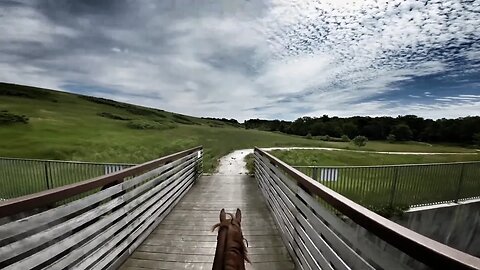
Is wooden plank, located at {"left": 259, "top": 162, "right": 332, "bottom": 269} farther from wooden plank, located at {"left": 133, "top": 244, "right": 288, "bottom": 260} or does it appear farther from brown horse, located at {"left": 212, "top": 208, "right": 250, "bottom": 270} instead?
brown horse, located at {"left": 212, "top": 208, "right": 250, "bottom": 270}

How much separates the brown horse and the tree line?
6443cm

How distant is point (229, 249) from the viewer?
1622 mm

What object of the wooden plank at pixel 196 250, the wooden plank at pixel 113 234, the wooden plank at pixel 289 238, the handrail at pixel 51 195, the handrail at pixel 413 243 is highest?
A: the handrail at pixel 413 243

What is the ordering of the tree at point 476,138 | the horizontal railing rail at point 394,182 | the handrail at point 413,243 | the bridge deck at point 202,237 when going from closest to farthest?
1. the handrail at point 413,243
2. the bridge deck at point 202,237
3. the horizontal railing rail at point 394,182
4. the tree at point 476,138

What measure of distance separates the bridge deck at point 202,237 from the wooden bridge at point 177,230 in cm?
1

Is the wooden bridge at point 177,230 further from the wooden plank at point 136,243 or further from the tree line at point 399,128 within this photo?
the tree line at point 399,128

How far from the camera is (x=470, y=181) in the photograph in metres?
9.59

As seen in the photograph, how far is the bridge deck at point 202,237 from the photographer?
322 cm

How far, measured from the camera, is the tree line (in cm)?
5938

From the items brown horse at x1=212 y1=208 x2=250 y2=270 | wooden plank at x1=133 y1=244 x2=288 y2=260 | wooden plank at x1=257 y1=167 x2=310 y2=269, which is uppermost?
brown horse at x1=212 y1=208 x2=250 y2=270

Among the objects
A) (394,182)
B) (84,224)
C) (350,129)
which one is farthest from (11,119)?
(350,129)

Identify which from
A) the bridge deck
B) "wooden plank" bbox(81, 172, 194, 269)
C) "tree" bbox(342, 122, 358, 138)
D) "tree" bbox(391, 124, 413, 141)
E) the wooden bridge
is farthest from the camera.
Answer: "tree" bbox(342, 122, 358, 138)

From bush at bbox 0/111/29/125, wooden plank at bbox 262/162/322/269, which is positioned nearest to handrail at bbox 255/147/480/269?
wooden plank at bbox 262/162/322/269

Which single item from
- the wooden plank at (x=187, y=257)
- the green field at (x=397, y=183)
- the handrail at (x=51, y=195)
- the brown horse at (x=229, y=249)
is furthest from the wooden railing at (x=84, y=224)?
the green field at (x=397, y=183)
